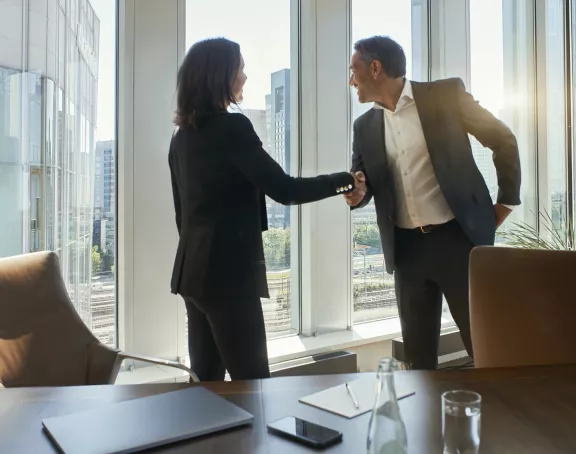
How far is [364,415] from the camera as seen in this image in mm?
1044

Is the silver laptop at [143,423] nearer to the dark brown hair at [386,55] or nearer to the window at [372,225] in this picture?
the dark brown hair at [386,55]

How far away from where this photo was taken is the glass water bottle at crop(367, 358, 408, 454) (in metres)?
0.77

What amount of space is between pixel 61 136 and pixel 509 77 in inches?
131

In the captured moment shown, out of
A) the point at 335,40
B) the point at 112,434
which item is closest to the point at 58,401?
the point at 112,434

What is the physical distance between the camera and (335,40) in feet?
11.0

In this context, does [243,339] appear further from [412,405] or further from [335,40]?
[335,40]

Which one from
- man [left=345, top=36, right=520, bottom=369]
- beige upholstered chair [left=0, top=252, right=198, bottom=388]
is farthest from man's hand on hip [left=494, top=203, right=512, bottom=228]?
beige upholstered chair [left=0, top=252, right=198, bottom=388]

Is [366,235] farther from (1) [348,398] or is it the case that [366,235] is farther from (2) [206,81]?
(1) [348,398]

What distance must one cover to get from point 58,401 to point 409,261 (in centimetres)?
152

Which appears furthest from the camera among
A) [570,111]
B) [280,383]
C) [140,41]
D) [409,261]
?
[570,111]

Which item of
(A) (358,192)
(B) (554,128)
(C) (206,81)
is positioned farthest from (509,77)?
(C) (206,81)

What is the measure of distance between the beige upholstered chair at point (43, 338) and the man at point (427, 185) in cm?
102

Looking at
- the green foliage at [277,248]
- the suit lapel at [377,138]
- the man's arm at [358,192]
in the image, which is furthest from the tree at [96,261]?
the suit lapel at [377,138]

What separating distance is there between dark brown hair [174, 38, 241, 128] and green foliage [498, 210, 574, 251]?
8.31 feet
